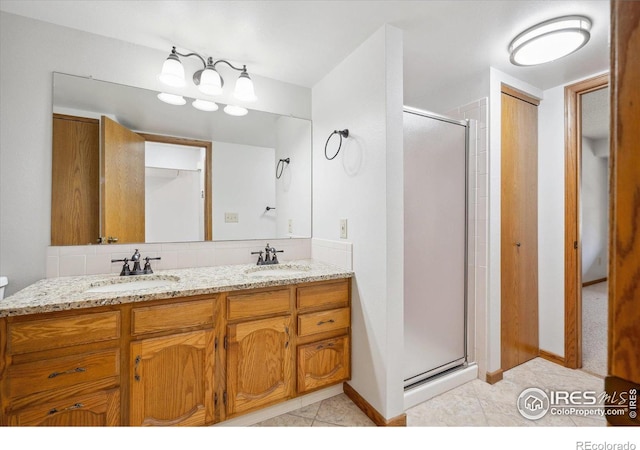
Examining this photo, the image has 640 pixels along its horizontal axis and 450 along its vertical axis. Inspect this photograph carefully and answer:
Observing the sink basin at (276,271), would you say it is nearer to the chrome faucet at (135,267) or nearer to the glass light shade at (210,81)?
the chrome faucet at (135,267)

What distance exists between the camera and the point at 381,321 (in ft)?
5.26

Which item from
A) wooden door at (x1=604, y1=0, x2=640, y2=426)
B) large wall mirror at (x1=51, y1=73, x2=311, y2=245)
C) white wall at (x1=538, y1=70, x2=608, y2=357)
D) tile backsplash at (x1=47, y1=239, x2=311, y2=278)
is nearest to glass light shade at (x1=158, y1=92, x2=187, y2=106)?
large wall mirror at (x1=51, y1=73, x2=311, y2=245)

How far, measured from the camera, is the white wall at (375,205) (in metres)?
1.57

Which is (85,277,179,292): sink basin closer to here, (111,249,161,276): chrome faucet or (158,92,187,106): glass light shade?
(111,249,161,276): chrome faucet

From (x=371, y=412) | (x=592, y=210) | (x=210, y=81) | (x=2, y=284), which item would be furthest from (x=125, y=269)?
(x=592, y=210)

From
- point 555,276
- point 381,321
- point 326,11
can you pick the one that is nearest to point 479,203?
point 555,276

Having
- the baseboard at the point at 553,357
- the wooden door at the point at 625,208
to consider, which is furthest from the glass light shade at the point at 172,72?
the baseboard at the point at 553,357

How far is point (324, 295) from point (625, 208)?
155 cm

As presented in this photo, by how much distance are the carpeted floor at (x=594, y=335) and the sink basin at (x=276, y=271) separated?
169 cm

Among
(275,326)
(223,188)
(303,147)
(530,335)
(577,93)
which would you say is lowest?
(530,335)

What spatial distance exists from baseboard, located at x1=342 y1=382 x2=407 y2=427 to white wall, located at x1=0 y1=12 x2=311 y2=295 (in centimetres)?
198

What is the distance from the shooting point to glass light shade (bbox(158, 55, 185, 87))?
5.43ft

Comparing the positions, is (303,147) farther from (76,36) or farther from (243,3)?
(76,36)

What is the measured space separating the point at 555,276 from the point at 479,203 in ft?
3.31
